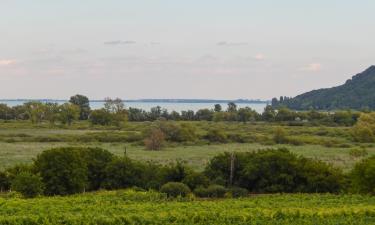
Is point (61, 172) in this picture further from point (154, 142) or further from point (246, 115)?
point (246, 115)

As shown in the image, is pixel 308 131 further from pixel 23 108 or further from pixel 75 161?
pixel 23 108

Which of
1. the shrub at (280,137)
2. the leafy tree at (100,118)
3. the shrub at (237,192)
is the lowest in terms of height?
the shrub at (237,192)

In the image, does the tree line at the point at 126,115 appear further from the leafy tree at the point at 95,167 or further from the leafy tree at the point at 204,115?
the leafy tree at the point at 95,167

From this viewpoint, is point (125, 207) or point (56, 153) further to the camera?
point (56, 153)

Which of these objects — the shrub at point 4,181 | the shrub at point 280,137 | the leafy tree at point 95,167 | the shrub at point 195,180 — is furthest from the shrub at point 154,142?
the shrub at point 195,180

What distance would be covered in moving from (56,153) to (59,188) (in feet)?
8.55

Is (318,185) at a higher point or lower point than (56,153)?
lower

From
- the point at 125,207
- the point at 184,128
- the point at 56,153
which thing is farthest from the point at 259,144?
the point at 125,207

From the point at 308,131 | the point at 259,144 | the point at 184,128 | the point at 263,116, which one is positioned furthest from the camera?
the point at 263,116

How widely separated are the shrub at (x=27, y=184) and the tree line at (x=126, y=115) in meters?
93.3

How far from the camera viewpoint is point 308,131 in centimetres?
10962

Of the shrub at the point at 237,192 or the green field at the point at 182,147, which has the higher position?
the green field at the point at 182,147

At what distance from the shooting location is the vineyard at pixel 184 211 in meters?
25.7

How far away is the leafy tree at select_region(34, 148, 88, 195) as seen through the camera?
39844 millimetres
